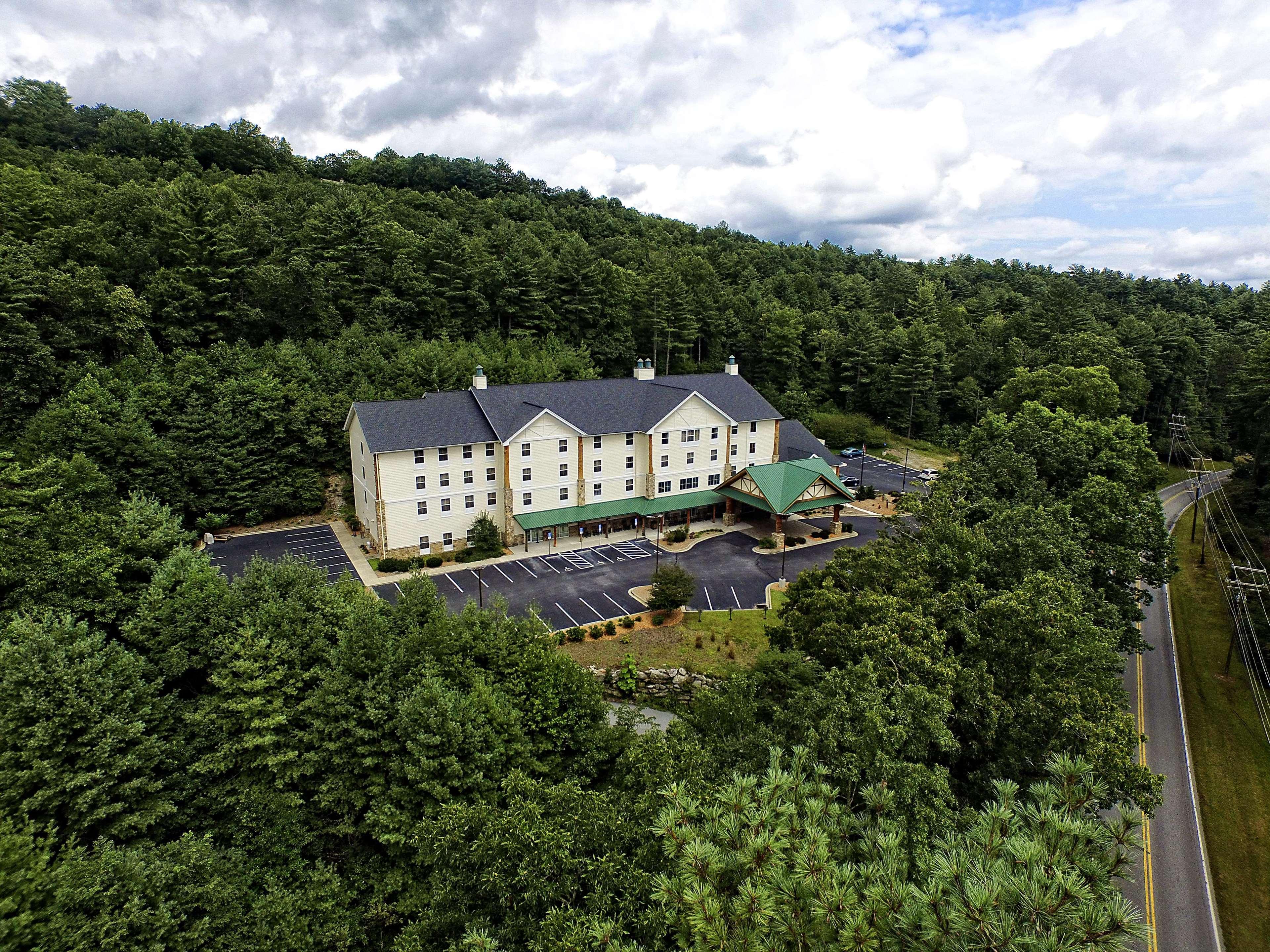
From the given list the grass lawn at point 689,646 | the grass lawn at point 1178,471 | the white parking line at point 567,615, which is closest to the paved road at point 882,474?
Answer: the grass lawn at point 1178,471

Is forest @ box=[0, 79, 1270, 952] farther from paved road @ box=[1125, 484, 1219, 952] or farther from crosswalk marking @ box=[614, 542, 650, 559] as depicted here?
crosswalk marking @ box=[614, 542, 650, 559]

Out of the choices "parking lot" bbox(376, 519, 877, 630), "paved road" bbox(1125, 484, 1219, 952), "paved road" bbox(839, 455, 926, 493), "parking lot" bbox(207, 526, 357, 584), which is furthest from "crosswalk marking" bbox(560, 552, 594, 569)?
"paved road" bbox(1125, 484, 1219, 952)

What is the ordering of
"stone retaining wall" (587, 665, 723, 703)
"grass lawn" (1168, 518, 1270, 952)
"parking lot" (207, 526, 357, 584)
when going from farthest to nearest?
"parking lot" (207, 526, 357, 584) < "stone retaining wall" (587, 665, 723, 703) < "grass lawn" (1168, 518, 1270, 952)

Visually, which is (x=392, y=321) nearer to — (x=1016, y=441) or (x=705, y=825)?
(x=1016, y=441)

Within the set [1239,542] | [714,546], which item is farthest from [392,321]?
[1239,542]

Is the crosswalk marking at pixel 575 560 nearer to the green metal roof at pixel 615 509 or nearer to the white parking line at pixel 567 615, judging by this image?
the green metal roof at pixel 615 509

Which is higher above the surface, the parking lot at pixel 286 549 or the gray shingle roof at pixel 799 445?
the gray shingle roof at pixel 799 445

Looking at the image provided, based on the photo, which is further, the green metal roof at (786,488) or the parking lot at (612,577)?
Answer: the green metal roof at (786,488)
